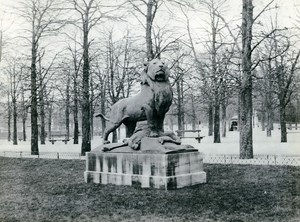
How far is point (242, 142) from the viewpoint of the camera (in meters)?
16.7

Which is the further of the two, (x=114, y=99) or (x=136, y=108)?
(x=114, y=99)

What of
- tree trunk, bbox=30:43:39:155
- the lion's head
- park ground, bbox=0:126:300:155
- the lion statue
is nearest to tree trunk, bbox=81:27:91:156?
tree trunk, bbox=30:43:39:155

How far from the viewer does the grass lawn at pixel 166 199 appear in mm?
7293

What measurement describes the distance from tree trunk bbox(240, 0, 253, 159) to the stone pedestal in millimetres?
6258

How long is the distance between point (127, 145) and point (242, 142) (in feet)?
24.1

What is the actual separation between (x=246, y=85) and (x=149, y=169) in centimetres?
773

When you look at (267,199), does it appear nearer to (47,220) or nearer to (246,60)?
(47,220)

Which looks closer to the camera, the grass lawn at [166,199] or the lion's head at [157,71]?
the grass lawn at [166,199]

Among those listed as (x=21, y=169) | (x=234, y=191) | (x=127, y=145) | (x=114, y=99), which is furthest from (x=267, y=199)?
(x=114, y=99)

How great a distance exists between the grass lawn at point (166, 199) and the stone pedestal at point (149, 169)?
308mm

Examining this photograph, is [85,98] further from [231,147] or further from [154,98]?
[154,98]

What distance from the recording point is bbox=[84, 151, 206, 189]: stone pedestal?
32.3 ft

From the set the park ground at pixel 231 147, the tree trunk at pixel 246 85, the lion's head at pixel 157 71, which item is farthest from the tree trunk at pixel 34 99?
the lion's head at pixel 157 71

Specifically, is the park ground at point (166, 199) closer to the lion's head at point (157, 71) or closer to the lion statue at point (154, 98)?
the lion statue at point (154, 98)
